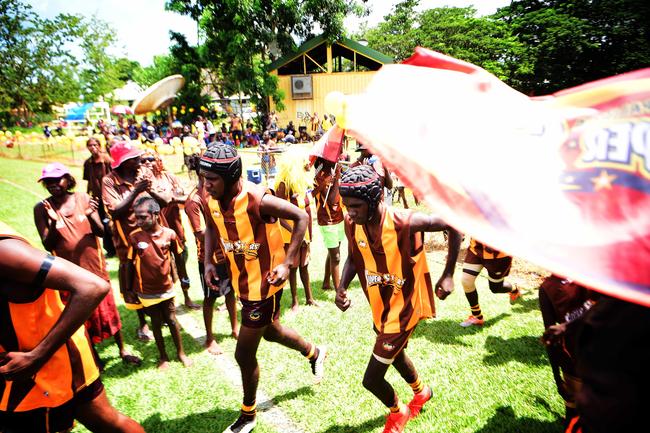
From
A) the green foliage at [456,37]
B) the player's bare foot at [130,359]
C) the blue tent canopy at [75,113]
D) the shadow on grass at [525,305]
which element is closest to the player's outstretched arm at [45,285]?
the player's bare foot at [130,359]

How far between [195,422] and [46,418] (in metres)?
1.56

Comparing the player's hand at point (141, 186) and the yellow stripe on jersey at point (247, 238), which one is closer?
the yellow stripe on jersey at point (247, 238)

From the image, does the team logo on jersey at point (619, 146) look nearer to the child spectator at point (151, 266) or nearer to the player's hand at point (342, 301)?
the player's hand at point (342, 301)

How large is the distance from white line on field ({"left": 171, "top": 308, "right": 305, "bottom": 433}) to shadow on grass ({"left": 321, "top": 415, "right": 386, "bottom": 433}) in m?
0.30

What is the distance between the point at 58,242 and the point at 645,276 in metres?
4.73

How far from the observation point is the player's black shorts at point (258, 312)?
127 inches

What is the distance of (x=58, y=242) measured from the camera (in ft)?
12.9

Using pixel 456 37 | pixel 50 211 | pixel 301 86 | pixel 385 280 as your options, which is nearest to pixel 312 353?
pixel 385 280

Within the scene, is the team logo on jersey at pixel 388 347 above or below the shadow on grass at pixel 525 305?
above

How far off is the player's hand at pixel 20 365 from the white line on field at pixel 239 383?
221cm

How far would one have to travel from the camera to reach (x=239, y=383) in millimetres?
4082

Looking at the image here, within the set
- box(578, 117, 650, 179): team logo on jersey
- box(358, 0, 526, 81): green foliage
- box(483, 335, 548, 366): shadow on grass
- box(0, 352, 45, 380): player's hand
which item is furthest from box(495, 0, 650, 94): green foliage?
box(0, 352, 45, 380): player's hand

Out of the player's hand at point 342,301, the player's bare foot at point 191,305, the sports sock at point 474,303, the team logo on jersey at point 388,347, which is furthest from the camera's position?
the player's bare foot at point 191,305

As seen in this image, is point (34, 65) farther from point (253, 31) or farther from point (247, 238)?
point (247, 238)
